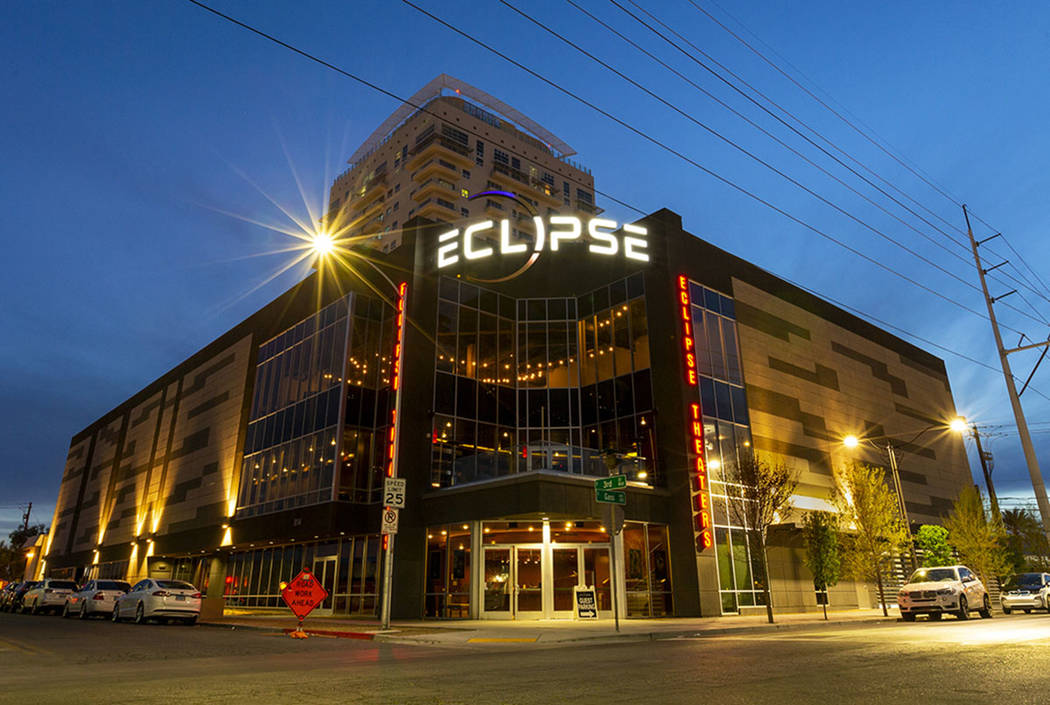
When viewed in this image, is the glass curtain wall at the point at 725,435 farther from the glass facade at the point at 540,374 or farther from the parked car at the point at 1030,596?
the parked car at the point at 1030,596

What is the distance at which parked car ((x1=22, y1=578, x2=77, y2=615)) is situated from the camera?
1198 inches

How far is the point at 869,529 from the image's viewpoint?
2766 cm

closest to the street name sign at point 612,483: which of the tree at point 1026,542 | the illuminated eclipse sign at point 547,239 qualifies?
the illuminated eclipse sign at point 547,239

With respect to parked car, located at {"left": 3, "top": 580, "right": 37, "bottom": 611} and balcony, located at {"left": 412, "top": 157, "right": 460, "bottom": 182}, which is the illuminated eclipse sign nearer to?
parked car, located at {"left": 3, "top": 580, "right": 37, "bottom": 611}

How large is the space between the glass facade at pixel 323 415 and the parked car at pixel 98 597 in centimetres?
714

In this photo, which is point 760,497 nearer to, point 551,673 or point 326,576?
point 551,673

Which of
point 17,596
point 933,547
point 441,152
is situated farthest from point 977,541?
point 441,152

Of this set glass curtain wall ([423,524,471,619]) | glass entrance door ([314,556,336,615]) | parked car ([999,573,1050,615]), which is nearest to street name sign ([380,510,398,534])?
glass curtain wall ([423,524,471,619])

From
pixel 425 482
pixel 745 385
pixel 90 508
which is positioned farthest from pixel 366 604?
pixel 90 508

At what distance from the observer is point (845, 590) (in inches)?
1200

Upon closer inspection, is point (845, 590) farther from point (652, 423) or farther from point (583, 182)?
point (583, 182)

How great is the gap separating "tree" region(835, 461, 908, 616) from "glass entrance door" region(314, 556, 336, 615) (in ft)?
72.3

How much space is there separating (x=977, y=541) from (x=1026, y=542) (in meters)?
37.7

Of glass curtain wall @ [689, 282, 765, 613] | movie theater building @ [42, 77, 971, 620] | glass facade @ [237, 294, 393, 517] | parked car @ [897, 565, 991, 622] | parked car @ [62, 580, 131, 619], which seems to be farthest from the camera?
glass facade @ [237, 294, 393, 517]
